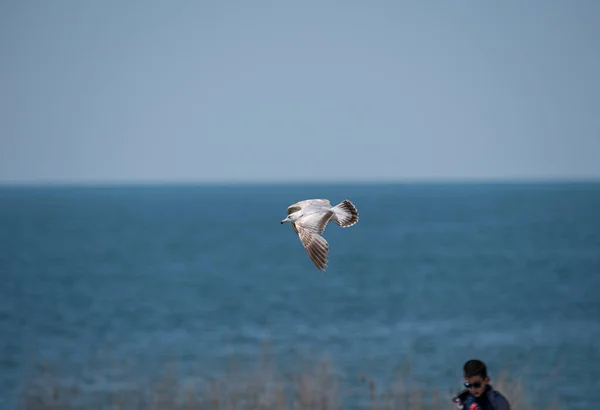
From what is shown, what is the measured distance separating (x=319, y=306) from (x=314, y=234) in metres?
25.9

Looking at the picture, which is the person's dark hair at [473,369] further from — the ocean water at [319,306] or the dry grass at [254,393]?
the ocean water at [319,306]

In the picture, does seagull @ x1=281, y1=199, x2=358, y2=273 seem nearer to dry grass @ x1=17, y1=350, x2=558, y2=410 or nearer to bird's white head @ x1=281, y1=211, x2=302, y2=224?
bird's white head @ x1=281, y1=211, x2=302, y2=224

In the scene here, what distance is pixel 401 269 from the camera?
170 feet

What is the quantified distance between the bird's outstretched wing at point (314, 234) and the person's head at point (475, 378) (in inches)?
84.3

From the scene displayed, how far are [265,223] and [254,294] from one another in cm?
6333

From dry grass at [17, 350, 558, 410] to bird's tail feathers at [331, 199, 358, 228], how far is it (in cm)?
498

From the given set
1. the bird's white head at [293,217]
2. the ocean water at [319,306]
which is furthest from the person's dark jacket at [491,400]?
the ocean water at [319,306]

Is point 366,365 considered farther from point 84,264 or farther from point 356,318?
point 84,264

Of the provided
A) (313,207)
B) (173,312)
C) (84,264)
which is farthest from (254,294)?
(313,207)

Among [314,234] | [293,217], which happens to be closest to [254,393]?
[293,217]

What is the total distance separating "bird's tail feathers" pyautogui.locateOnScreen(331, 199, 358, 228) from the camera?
949 cm

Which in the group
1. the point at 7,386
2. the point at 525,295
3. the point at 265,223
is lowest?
the point at 7,386

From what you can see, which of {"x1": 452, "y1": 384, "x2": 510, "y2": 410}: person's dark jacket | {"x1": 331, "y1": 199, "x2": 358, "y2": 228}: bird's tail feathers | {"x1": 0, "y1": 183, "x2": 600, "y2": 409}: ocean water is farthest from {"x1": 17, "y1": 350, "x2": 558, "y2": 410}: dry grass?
{"x1": 452, "y1": 384, "x2": 510, "y2": 410}: person's dark jacket

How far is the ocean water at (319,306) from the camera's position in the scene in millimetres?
23062
